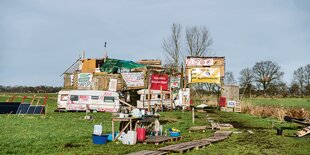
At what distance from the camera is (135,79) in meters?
42.4

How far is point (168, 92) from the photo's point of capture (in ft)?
148

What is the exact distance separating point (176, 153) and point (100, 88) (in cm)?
2956

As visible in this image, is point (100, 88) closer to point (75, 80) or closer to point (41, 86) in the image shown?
point (75, 80)

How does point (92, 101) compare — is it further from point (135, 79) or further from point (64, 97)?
point (135, 79)

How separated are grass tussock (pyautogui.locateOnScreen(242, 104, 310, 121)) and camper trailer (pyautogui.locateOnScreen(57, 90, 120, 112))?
1412 centimetres

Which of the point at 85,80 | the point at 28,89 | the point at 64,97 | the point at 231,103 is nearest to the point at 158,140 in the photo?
the point at 64,97

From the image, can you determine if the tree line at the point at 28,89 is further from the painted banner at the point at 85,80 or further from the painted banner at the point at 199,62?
the painted banner at the point at 199,62

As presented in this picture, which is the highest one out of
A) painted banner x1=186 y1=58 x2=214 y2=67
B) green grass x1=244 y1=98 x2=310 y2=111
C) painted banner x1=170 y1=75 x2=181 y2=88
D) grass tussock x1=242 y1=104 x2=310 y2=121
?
painted banner x1=186 y1=58 x2=214 y2=67

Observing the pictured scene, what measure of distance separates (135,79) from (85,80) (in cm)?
577

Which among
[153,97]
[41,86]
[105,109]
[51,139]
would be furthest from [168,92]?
[41,86]

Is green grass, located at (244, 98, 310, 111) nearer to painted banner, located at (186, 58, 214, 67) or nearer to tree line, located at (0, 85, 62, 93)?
painted banner, located at (186, 58, 214, 67)

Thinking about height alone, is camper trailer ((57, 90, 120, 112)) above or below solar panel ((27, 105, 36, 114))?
above

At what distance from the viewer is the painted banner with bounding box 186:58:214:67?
48156 mm

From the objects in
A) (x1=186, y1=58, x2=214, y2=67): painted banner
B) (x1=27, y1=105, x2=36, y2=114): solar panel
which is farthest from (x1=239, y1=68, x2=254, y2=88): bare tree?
(x1=27, y1=105, x2=36, y2=114): solar panel
